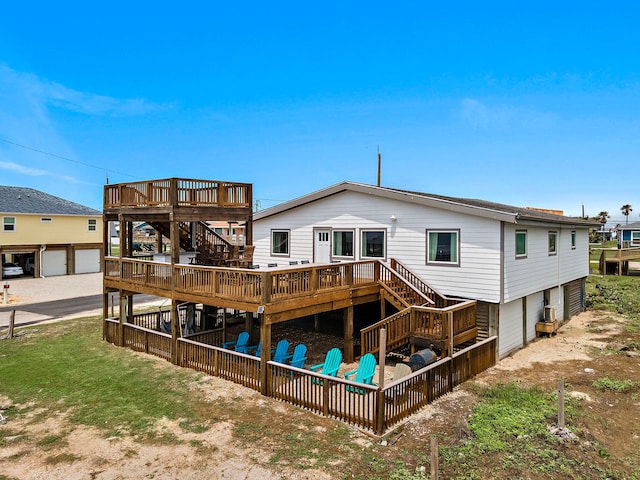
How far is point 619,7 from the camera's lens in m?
17.3

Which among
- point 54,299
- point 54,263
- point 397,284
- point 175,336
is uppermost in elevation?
point 397,284

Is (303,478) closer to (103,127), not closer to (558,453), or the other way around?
(558,453)

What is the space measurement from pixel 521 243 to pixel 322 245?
25.1 feet

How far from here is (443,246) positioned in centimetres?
1452

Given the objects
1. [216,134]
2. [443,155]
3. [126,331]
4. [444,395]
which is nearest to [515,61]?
[443,155]

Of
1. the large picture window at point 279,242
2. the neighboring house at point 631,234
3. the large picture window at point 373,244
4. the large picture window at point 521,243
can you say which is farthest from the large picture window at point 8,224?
the neighboring house at point 631,234

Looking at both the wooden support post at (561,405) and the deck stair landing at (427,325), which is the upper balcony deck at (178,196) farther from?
the wooden support post at (561,405)

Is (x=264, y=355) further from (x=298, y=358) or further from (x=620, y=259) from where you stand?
(x=620, y=259)

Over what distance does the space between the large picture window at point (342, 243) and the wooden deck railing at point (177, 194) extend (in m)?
4.03

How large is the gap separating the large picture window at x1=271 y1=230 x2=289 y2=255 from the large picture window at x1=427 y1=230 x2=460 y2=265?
6.69m

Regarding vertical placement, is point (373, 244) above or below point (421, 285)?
above

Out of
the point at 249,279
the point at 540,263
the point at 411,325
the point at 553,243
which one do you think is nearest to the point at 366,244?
the point at 411,325

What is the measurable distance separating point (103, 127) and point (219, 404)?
59.1m

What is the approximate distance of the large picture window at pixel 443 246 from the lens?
46.7 ft
